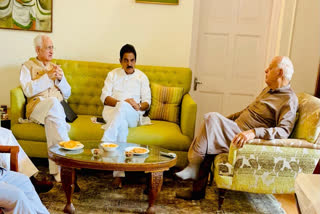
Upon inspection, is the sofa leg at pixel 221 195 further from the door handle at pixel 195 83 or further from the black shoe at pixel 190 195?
the door handle at pixel 195 83

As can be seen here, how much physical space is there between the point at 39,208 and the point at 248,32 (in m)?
3.06

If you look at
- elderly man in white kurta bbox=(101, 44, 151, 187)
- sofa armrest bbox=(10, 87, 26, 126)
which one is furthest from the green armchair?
sofa armrest bbox=(10, 87, 26, 126)

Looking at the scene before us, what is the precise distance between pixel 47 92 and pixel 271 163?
2047mm

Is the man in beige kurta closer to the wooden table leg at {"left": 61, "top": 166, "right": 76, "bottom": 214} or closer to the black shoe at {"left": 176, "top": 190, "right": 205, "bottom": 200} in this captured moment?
the black shoe at {"left": 176, "top": 190, "right": 205, "bottom": 200}

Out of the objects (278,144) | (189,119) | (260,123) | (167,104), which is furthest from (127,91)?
(278,144)

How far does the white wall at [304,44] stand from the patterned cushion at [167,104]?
4.21ft

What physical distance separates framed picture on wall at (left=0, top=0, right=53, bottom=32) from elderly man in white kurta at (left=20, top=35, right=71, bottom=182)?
0.69m

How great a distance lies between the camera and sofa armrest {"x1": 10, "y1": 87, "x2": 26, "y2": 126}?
3082 millimetres

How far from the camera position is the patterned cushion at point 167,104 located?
3.47m

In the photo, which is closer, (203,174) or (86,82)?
(203,174)

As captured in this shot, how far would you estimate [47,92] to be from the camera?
321 centimetres

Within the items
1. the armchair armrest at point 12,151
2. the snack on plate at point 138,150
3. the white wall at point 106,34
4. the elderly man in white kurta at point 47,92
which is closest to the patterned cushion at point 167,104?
the white wall at point 106,34

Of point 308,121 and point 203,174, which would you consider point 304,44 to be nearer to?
point 308,121

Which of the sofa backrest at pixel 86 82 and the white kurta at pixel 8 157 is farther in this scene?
the sofa backrest at pixel 86 82
